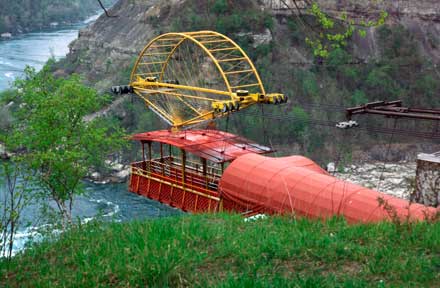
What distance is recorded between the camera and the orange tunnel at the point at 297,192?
9.93 meters

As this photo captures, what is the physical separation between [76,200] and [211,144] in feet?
49.8

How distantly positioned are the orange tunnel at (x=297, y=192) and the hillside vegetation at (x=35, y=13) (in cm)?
5220

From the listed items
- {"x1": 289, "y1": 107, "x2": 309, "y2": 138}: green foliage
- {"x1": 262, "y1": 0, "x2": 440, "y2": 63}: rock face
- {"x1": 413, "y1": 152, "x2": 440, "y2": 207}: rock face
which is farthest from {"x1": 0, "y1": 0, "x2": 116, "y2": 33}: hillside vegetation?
{"x1": 413, "y1": 152, "x2": 440, "y2": 207}: rock face

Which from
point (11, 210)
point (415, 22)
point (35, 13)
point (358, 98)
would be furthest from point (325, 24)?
→ point (35, 13)

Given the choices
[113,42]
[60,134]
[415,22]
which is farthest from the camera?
[113,42]

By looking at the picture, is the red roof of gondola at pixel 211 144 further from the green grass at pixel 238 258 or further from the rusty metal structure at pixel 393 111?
the green grass at pixel 238 258

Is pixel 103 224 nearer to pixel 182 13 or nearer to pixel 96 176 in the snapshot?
pixel 96 176

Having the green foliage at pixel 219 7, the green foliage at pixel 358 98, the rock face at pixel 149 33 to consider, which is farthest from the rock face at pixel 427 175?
the green foliage at pixel 219 7

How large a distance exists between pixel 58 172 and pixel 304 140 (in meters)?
24.3

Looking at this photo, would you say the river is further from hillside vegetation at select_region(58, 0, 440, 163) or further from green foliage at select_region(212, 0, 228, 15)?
green foliage at select_region(212, 0, 228, 15)

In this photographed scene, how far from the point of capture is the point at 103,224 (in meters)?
7.64

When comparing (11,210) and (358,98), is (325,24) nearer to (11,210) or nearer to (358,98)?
(11,210)

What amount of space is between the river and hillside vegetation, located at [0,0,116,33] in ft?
3.99

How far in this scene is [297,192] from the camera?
1127cm
